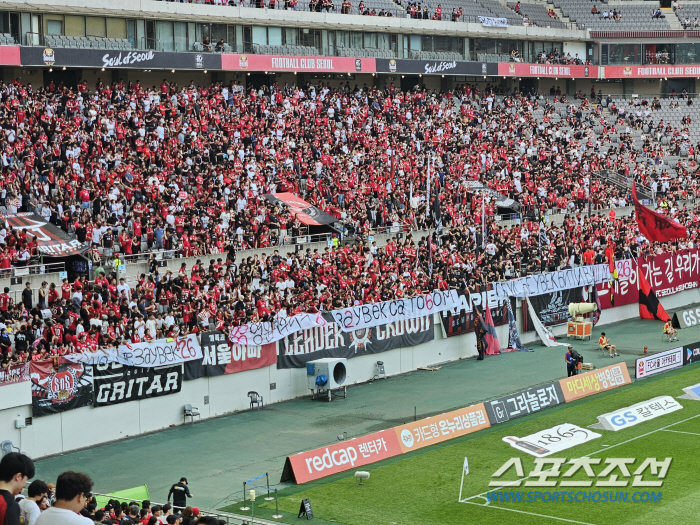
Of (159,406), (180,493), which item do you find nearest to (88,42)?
(159,406)

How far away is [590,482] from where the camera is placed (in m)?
25.4

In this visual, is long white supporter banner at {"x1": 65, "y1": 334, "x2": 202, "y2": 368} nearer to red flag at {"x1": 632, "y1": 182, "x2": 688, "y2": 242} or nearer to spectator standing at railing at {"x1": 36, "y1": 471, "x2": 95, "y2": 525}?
spectator standing at railing at {"x1": 36, "y1": 471, "x2": 95, "y2": 525}

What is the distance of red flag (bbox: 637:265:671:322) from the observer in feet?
156

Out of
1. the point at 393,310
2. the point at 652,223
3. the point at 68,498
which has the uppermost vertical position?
the point at 68,498

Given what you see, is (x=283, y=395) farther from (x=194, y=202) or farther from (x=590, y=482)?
(x=590, y=482)

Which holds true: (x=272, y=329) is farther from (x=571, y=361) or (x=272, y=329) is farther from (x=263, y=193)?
(x=263, y=193)

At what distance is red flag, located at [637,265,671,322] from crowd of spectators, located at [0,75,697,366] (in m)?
2.23

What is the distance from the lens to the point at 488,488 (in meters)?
25.0

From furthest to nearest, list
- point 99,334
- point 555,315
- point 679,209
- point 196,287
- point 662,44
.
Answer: point 662,44 → point 679,209 → point 555,315 → point 196,287 → point 99,334

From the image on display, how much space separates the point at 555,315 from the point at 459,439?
16739 millimetres

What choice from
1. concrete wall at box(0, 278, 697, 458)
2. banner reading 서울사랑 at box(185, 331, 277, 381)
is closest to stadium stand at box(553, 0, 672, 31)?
concrete wall at box(0, 278, 697, 458)

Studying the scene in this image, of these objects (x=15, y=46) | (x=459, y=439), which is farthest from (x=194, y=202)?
(x=459, y=439)

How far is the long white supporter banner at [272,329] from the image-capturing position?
106ft

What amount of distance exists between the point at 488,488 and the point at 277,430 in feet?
25.1
